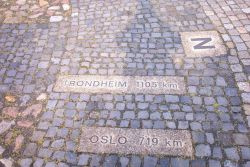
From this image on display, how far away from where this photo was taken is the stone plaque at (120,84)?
5777 mm

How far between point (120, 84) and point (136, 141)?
1.42 metres

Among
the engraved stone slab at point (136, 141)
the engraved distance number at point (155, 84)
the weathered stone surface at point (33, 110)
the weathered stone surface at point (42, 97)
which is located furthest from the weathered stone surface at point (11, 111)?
the engraved distance number at point (155, 84)

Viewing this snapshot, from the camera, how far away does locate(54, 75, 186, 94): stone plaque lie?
5.78m

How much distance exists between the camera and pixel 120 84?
5.93 m

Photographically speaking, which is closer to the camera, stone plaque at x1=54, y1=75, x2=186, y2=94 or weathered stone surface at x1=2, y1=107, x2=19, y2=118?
weathered stone surface at x1=2, y1=107, x2=19, y2=118

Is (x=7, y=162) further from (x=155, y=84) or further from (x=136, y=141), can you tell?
(x=155, y=84)

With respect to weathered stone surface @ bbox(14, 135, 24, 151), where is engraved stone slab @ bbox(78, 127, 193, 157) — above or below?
below

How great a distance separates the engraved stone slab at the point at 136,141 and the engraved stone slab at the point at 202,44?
2.21 m

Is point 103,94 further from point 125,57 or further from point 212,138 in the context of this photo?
point 212,138

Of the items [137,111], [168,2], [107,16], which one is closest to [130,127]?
[137,111]

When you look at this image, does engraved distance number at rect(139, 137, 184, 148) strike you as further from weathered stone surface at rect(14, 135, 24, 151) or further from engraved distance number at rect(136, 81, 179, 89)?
weathered stone surface at rect(14, 135, 24, 151)

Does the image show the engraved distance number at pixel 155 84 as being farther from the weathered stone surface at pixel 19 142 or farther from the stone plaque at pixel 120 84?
the weathered stone surface at pixel 19 142

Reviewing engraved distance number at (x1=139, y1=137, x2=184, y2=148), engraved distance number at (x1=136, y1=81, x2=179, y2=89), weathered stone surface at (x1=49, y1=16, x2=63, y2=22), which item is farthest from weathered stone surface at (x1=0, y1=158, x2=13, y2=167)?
weathered stone surface at (x1=49, y1=16, x2=63, y2=22)

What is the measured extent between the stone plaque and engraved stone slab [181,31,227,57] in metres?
0.96
